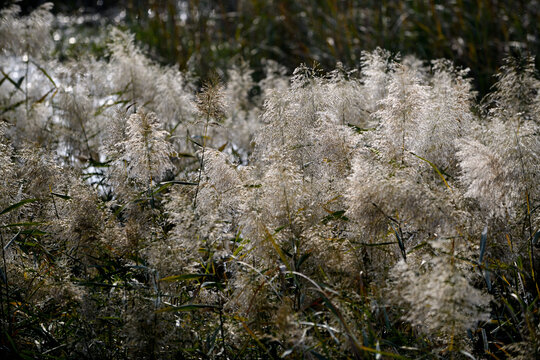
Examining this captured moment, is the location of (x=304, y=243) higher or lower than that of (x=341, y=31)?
lower

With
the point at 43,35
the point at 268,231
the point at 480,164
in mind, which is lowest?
the point at 268,231

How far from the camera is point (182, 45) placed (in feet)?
22.7

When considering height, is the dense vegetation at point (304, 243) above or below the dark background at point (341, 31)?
below

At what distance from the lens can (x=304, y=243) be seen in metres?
2.22

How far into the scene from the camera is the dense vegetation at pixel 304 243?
2.05 metres

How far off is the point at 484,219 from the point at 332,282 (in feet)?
2.60

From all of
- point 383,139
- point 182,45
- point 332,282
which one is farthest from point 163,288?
point 182,45

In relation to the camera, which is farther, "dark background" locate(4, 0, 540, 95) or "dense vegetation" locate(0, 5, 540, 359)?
"dark background" locate(4, 0, 540, 95)

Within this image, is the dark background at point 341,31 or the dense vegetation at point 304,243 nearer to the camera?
the dense vegetation at point 304,243

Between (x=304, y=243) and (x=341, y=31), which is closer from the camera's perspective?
(x=304, y=243)

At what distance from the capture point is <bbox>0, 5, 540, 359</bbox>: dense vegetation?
2.05 meters

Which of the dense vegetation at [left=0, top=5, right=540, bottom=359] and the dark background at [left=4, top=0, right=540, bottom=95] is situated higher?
the dark background at [left=4, top=0, right=540, bottom=95]

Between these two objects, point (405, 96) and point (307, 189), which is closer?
point (307, 189)

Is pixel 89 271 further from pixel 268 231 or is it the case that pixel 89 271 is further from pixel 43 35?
pixel 43 35
